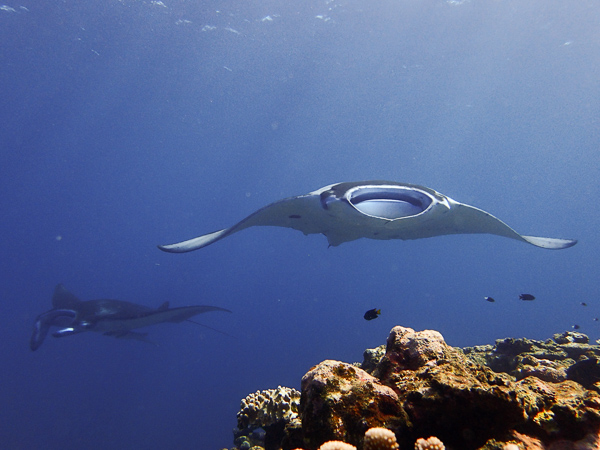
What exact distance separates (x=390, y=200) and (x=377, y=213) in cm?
29

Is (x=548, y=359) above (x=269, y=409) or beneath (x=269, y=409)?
above

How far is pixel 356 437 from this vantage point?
161cm

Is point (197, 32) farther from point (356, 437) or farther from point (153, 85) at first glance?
point (356, 437)

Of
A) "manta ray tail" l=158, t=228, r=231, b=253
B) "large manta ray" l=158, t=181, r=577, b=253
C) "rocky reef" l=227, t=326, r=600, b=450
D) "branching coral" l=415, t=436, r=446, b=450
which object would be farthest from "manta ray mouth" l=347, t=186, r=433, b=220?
"branching coral" l=415, t=436, r=446, b=450

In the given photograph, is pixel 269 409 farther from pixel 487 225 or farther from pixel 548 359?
pixel 487 225

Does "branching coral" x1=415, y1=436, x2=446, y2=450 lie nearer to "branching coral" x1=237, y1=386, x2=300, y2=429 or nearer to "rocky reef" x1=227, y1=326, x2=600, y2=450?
"rocky reef" x1=227, y1=326, x2=600, y2=450

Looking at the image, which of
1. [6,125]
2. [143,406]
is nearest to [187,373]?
[143,406]

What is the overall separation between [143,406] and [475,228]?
128 ft

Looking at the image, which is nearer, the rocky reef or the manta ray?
the rocky reef

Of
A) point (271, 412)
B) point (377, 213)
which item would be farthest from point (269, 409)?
point (377, 213)

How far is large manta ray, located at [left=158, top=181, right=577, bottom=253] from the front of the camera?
467 centimetres

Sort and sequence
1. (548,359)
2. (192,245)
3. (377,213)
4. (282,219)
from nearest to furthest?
(548,359), (192,245), (377,213), (282,219)

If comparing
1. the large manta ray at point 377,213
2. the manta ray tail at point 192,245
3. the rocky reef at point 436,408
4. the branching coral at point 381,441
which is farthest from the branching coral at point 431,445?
the manta ray tail at point 192,245

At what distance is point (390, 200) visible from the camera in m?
4.70
